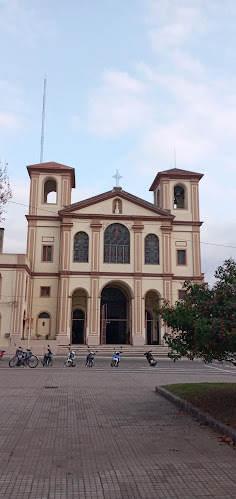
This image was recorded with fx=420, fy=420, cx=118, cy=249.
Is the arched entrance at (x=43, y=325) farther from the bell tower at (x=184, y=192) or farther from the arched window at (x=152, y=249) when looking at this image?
the bell tower at (x=184, y=192)

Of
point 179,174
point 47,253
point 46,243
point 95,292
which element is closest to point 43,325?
point 95,292

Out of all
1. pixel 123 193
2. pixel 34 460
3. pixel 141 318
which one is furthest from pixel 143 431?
pixel 123 193

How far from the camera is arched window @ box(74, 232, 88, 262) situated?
37.8m

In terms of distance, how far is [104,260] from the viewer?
37875mm

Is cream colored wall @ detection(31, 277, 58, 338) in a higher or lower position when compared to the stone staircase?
higher

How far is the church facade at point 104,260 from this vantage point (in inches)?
1451

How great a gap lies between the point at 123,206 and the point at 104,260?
554 cm

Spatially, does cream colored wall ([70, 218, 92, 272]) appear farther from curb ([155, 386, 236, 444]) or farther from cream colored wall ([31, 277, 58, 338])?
curb ([155, 386, 236, 444])

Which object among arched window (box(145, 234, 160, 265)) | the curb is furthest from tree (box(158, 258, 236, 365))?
arched window (box(145, 234, 160, 265))

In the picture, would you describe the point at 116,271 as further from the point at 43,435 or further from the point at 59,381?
the point at 43,435

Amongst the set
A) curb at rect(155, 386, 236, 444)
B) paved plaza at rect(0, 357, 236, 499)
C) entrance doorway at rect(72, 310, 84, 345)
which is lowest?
paved plaza at rect(0, 357, 236, 499)

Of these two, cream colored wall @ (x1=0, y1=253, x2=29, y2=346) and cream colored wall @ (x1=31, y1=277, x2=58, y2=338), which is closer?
cream colored wall @ (x1=0, y1=253, x2=29, y2=346)

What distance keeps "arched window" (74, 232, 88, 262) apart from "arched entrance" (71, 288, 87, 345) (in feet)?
10.8

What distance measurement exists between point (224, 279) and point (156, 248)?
2942cm
